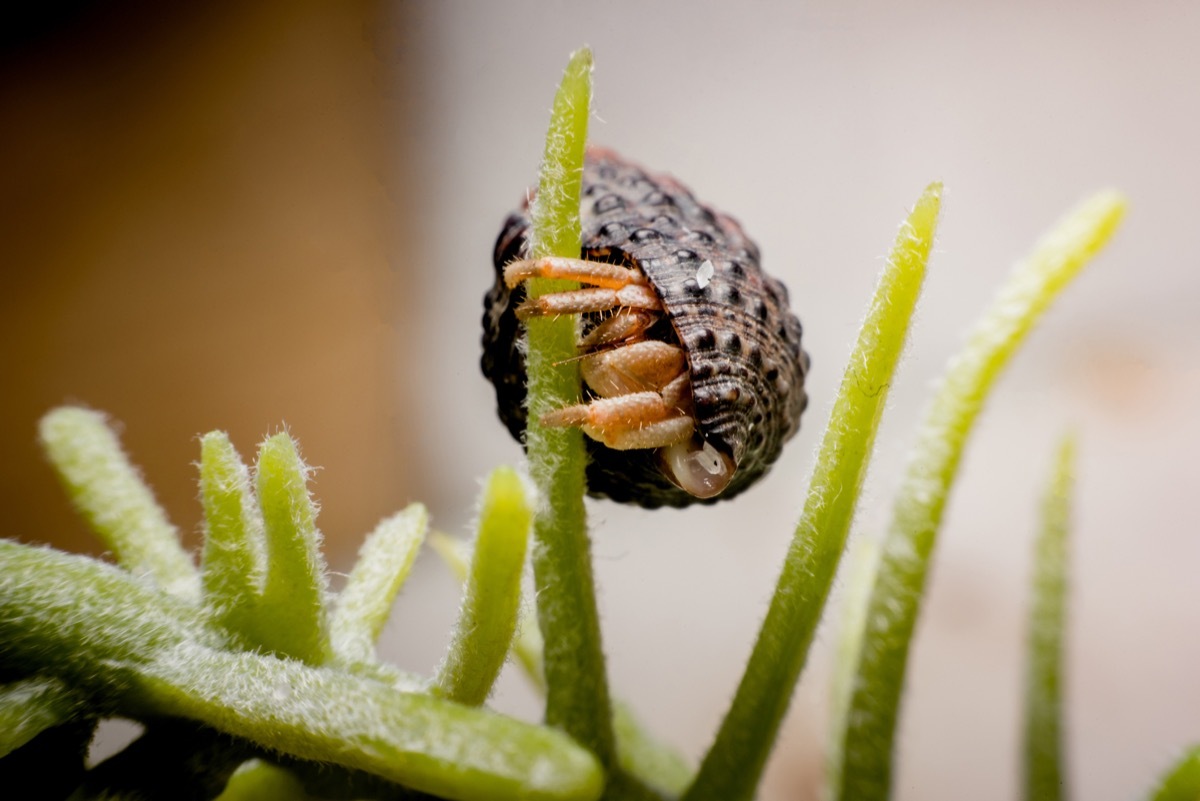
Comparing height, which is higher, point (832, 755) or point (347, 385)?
point (347, 385)

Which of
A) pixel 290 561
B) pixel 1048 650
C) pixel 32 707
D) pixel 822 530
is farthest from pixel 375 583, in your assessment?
pixel 1048 650

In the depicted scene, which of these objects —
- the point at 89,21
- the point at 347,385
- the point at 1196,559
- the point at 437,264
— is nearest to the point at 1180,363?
the point at 1196,559

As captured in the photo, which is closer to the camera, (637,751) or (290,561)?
(290,561)

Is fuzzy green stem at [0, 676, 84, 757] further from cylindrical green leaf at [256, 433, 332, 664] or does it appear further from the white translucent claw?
the white translucent claw

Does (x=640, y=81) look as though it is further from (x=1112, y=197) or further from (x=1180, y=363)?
(x=1180, y=363)

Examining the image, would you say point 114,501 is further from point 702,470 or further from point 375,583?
point 702,470

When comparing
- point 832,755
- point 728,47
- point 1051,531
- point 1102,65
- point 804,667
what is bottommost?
point 832,755

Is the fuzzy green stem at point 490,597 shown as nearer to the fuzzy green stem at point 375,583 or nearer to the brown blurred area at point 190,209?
the fuzzy green stem at point 375,583
